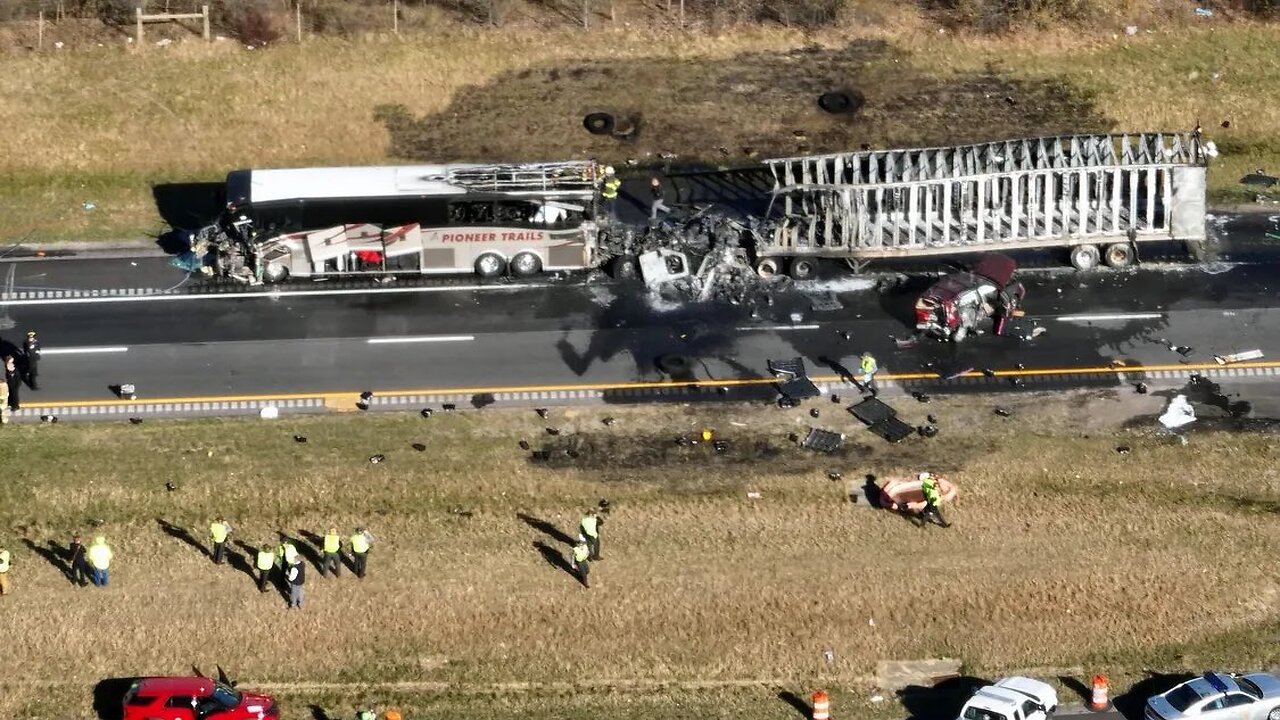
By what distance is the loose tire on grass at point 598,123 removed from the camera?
182 ft

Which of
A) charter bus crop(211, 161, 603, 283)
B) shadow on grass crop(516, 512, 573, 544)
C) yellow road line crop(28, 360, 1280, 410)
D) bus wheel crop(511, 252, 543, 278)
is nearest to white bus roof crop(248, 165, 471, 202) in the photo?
charter bus crop(211, 161, 603, 283)

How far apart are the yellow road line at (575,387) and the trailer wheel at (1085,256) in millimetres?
4765

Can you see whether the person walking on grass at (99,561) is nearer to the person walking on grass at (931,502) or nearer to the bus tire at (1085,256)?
the person walking on grass at (931,502)

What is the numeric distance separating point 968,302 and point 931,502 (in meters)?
8.17

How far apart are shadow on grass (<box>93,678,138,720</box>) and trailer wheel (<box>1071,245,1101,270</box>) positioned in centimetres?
2820

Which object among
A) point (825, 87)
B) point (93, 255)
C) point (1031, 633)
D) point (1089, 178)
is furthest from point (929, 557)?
point (93, 255)

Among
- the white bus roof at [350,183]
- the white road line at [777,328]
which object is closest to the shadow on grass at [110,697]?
the white bus roof at [350,183]

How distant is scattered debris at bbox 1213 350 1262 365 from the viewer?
151 feet

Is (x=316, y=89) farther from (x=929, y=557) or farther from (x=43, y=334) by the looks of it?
(x=929, y=557)

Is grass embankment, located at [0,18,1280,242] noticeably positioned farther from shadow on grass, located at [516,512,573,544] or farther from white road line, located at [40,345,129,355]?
shadow on grass, located at [516,512,573,544]

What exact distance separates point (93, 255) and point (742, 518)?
2236 cm

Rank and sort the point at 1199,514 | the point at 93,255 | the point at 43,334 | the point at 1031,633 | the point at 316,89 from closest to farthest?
the point at 1031,633
the point at 1199,514
the point at 43,334
the point at 93,255
the point at 316,89

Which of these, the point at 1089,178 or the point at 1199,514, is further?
the point at 1089,178

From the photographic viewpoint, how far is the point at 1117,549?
39812 mm
